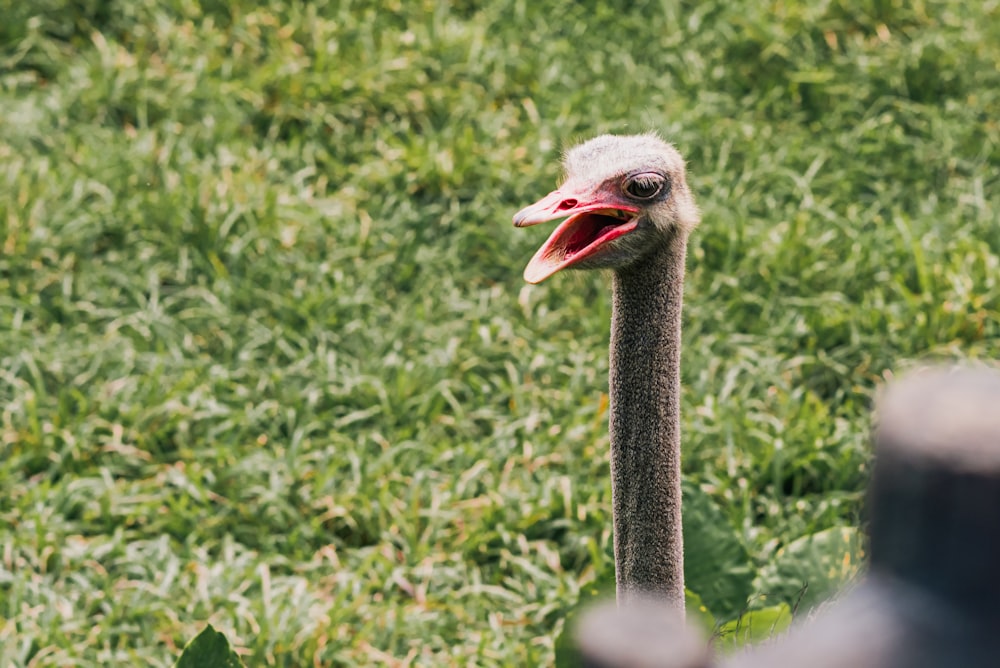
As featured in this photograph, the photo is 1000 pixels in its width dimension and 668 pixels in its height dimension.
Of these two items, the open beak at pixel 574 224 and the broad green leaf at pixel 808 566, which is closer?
the open beak at pixel 574 224

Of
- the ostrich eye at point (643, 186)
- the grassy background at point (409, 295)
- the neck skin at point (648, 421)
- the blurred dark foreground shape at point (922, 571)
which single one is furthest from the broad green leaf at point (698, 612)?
the blurred dark foreground shape at point (922, 571)

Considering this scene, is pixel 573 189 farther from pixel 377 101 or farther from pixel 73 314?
pixel 377 101

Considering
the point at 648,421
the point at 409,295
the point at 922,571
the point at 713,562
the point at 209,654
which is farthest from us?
the point at 409,295

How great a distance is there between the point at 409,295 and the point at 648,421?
2.22 m

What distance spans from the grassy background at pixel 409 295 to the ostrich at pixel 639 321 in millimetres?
1082

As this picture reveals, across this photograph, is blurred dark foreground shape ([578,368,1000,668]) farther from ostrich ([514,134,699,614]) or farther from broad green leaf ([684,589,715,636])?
broad green leaf ([684,589,715,636])

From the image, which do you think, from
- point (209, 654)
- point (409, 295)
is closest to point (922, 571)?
point (209, 654)

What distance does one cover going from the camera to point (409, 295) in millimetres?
3953

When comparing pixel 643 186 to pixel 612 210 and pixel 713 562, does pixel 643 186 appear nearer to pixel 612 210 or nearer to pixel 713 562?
pixel 612 210

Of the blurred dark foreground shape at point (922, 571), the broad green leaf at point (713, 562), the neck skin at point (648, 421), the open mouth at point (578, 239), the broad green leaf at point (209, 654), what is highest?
the blurred dark foreground shape at point (922, 571)

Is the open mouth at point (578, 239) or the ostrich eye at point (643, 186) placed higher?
the ostrich eye at point (643, 186)

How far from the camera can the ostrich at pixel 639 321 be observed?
5.89ft

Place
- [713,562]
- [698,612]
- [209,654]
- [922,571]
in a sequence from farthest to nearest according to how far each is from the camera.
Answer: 1. [713,562]
2. [698,612]
3. [209,654]
4. [922,571]

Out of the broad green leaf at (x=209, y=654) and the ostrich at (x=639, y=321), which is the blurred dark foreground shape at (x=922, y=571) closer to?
the ostrich at (x=639, y=321)
